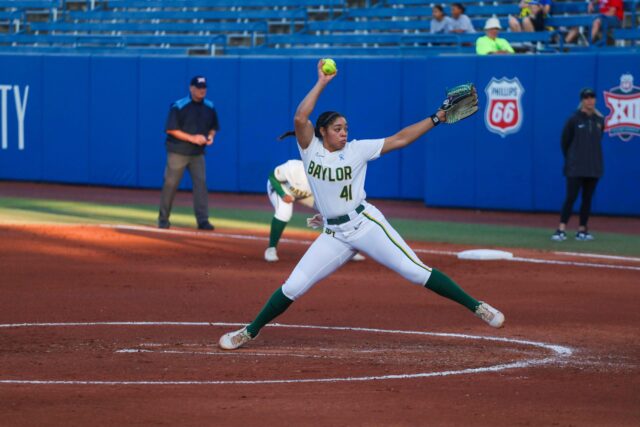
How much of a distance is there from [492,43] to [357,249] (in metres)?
12.3

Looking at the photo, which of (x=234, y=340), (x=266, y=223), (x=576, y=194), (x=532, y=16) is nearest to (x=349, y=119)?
(x=532, y=16)

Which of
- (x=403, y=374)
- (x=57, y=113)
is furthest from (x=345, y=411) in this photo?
(x=57, y=113)

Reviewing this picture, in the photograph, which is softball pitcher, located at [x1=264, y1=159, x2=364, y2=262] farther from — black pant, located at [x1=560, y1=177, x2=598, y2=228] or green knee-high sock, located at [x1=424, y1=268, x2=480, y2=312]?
green knee-high sock, located at [x1=424, y1=268, x2=480, y2=312]

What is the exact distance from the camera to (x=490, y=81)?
1995 centimetres

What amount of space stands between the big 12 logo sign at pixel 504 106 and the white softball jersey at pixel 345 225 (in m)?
11.5

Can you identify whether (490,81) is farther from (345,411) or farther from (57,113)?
(345,411)

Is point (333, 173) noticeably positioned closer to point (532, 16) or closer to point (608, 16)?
point (608, 16)

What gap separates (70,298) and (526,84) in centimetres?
1052

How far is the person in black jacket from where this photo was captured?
52.4ft

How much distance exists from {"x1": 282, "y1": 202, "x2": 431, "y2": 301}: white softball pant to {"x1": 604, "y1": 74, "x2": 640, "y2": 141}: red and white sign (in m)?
11.1

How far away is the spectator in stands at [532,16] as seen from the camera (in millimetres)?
20812

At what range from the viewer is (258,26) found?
82.4 ft

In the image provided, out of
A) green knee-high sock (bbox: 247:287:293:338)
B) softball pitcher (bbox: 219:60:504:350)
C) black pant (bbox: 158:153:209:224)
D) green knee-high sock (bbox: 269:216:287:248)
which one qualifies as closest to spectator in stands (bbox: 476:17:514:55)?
black pant (bbox: 158:153:209:224)

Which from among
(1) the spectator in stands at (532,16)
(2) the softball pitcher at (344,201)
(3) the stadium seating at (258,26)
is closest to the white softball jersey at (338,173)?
(2) the softball pitcher at (344,201)
